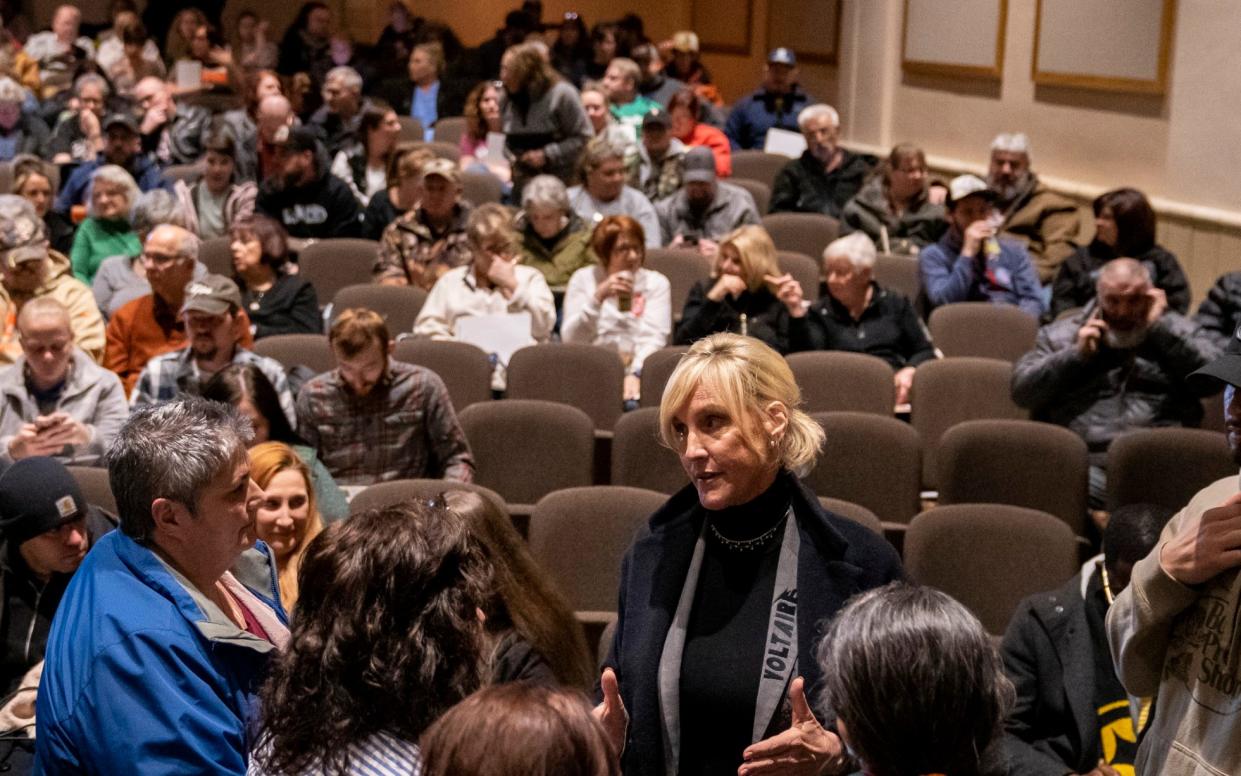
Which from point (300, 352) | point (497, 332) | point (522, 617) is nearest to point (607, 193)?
point (497, 332)

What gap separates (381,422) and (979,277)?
3235 millimetres

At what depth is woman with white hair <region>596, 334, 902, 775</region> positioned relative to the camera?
2.23m

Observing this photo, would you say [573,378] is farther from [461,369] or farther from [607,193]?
[607,193]

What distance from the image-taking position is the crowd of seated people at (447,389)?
1815 millimetres

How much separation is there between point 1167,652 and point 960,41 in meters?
7.77

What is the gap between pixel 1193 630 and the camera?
1.94m

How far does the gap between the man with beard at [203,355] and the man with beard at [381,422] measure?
0.35ft

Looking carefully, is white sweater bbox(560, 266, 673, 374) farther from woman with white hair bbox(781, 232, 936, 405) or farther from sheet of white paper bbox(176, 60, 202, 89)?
sheet of white paper bbox(176, 60, 202, 89)

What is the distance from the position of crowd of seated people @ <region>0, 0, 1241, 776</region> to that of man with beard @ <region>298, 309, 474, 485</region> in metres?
0.01

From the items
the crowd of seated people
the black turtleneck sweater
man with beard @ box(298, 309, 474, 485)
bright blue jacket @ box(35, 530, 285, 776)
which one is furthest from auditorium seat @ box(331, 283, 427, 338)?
bright blue jacket @ box(35, 530, 285, 776)

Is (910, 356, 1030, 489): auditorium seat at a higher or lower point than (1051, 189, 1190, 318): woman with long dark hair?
lower

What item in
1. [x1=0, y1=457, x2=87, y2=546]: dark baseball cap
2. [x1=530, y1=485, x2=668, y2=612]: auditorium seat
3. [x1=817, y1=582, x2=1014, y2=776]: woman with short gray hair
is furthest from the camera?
[x1=530, y1=485, x2=668, y2=612]: auditorium seat

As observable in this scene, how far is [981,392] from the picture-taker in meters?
5.23

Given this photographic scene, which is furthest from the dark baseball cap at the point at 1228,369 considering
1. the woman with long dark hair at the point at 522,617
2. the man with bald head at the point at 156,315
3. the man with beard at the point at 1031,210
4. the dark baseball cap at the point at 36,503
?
the man with beard at the point at 1031,210
